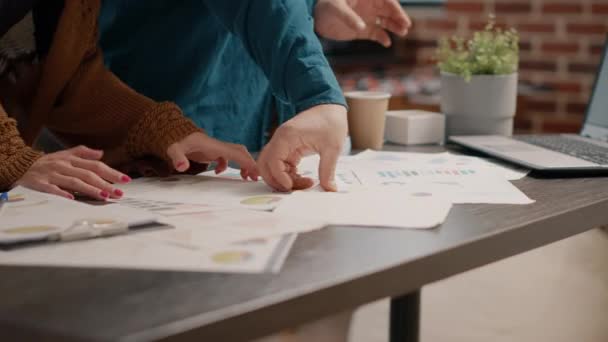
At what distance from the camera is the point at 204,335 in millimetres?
523

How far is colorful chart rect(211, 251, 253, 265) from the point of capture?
0.66 metres

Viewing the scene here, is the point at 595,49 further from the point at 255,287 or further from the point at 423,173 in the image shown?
the point at 255,287

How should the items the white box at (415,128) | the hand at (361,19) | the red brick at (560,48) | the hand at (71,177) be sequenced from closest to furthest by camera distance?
1. the hand at (71,177)
2. the hand at (361,19)
3. the white box at (415,128)
4. the red brick at (560,48)

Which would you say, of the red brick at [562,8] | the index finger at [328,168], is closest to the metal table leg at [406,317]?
the index finger at [328,168]

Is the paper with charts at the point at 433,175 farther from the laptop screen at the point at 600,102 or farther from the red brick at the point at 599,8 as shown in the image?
the red brick at the point at 599,8

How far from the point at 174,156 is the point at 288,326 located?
55 cm

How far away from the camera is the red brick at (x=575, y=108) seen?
136 inches

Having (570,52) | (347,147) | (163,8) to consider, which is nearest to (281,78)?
(347,147)

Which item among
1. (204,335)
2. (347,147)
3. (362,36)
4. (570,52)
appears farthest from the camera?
(570,52)

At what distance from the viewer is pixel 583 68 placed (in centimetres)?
342

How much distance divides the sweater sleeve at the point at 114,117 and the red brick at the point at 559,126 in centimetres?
265

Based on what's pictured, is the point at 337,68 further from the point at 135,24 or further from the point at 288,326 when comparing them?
the point at 288,326

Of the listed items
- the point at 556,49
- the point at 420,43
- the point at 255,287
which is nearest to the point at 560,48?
the point at 556,49

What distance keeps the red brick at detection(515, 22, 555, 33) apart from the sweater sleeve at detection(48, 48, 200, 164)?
2.70 meters
